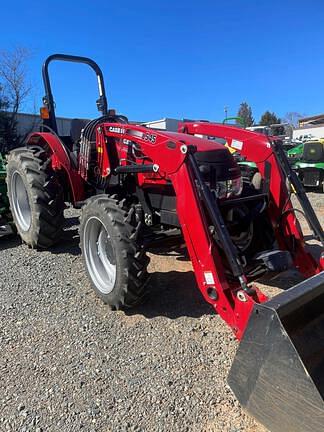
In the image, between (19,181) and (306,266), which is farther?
(19,181)

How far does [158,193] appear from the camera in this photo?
147 inches

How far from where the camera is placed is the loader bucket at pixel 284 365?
6.03 ft

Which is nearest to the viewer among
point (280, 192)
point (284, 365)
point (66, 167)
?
point (284, 365)

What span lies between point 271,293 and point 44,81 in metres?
3.98

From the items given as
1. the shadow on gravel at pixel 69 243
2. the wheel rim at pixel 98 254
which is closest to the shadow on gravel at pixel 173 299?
the wheel rim at pixel 98 254

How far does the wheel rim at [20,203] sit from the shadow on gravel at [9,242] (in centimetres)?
36

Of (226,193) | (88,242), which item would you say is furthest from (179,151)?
(88,242)

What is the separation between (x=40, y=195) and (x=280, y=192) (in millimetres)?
2717

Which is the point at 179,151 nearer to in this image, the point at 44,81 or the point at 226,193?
the point at 226,193

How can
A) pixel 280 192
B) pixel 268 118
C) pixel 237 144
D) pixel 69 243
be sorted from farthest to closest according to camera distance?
pixel 268 118 < pixel 69 243 < pixel 237 144 < pixel 280 192

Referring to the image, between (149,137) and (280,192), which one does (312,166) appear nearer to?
(280,192)

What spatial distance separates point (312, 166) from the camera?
36.6ft

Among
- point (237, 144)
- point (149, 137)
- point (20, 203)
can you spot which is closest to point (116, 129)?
point (149, 137)

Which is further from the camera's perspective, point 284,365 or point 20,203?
point 20,203
